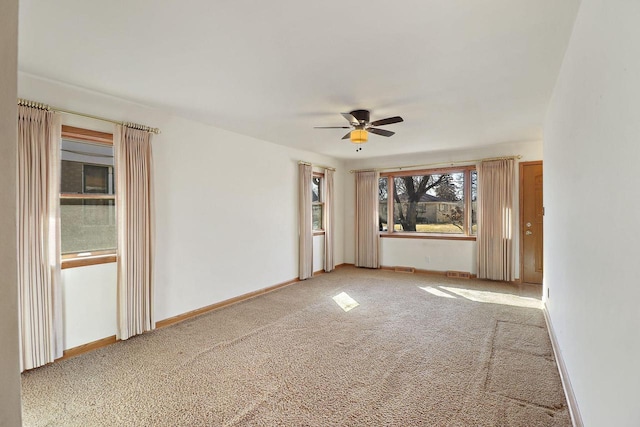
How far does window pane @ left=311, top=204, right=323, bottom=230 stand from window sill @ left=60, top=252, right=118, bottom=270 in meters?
3.90

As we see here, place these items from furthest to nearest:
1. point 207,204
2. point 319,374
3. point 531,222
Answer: point 531,222
point 207,204
point 319,374

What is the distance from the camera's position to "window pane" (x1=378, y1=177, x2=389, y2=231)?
23.7 feet

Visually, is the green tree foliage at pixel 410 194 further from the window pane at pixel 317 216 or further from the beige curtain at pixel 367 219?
the window pane at pixel 317 216

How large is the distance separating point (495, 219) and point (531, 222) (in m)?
0.56

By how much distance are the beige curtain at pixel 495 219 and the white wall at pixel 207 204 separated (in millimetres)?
3616

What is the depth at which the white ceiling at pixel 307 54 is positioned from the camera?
1858mm

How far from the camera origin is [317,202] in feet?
21.9

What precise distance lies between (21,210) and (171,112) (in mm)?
1825

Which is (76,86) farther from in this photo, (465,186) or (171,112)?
(465,186)

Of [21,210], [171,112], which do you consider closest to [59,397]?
[21,210]

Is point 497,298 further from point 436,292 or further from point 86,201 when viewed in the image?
point 86,201

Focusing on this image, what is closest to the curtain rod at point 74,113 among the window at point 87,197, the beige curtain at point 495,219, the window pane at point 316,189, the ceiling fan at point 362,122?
the window at point 87,197

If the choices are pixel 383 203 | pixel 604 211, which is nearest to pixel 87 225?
pixel 604 211

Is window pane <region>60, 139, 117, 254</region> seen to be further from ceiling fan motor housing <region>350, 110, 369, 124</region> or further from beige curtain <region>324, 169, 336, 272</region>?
beige curtain <region>324, 169, 336, 272</region>
